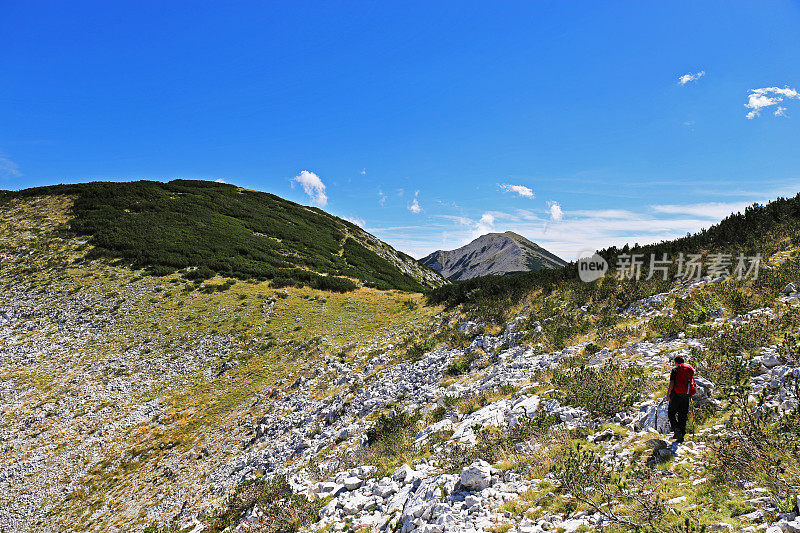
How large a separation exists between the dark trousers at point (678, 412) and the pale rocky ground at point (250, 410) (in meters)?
0.27

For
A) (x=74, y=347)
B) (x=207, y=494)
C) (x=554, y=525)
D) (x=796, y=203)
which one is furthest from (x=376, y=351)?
(x=796, y=203)

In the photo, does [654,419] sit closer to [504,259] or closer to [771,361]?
[771,361]

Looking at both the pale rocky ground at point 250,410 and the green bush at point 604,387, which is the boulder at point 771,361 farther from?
the green bush at point 604,387

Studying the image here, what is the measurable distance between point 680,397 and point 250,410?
54.1 feet

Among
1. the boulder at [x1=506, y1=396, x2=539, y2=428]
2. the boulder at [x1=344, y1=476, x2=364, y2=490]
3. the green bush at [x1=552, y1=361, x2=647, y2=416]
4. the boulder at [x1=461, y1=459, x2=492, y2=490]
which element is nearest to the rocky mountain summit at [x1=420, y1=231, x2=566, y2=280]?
the green bush at [x1=552, y1=361, x2=647, y2=416]

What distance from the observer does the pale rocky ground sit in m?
6.18

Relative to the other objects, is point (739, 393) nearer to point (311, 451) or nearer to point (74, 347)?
point (311, 451)

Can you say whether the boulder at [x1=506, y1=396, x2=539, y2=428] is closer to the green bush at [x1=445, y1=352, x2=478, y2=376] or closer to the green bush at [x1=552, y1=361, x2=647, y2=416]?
the green bush at [x1=552, y1=361, x2=647, y2=416]

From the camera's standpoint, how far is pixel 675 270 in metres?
15.2

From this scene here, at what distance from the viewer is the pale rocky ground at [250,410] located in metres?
6.18

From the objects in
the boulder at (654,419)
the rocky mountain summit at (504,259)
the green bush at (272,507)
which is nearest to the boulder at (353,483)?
the green bush at (272,507)

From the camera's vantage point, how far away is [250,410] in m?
16.2

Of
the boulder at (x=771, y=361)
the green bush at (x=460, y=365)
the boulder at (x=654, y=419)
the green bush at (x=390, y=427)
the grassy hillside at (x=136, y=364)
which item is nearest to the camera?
the boulder at (x=654, y=419)

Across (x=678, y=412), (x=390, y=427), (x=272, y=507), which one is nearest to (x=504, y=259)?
(x=390, y=427)
